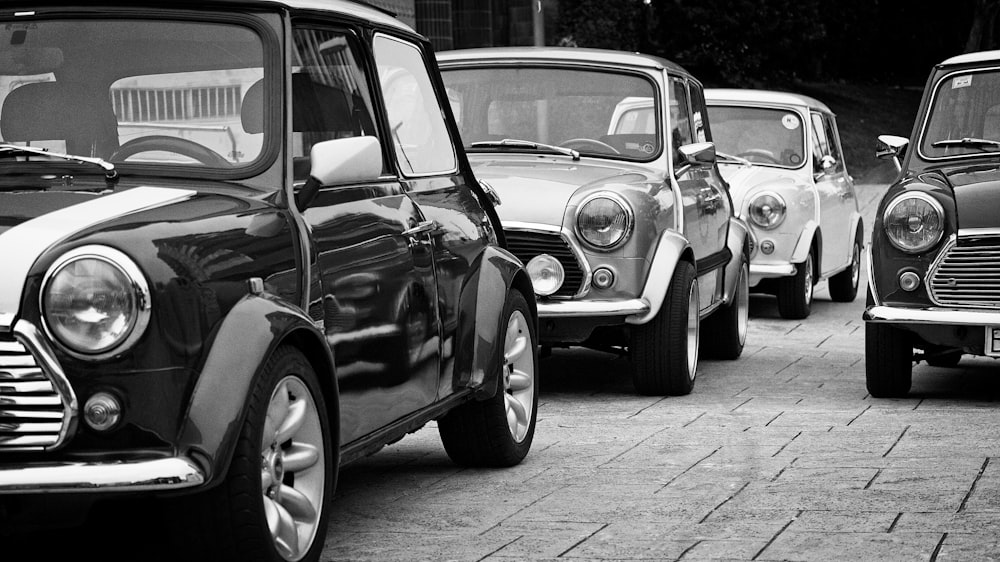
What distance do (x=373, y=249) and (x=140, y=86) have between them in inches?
34.3

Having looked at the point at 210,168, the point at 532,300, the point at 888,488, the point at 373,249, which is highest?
the point at 210,168

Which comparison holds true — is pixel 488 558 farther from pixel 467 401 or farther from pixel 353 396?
pixel 467 401

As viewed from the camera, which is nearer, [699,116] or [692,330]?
[692,330]

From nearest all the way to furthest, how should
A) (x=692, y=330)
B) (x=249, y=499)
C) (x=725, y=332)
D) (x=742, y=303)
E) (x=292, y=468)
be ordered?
(x=249, y=499)
(x=292, y=468)
(x=692, y=330)
(x=725, y=332)
(x=742, y=303)

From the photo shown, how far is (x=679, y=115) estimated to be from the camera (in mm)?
9617

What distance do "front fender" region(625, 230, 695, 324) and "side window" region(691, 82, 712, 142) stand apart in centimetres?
175

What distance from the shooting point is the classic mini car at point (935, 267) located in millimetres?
7883

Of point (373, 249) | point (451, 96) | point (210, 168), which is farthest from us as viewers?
point (451, 96)

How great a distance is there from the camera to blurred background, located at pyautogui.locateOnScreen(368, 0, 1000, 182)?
30.4 meters

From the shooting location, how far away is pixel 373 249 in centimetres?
503

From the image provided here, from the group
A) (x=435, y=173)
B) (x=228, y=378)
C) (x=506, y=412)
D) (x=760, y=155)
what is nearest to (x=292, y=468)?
(x=228, y=378)

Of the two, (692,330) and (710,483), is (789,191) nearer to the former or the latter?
(692,330)

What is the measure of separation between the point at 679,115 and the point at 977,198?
2.17m

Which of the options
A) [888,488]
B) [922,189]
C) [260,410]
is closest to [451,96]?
[922,189]
